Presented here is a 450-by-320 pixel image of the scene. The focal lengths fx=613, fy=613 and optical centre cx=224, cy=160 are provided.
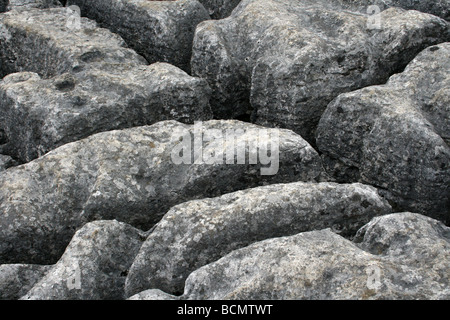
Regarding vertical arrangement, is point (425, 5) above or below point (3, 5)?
above

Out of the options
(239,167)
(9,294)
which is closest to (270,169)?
(239,167)

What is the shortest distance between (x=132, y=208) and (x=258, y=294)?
2.03 m

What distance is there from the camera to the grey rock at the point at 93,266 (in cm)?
531

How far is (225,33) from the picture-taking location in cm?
858

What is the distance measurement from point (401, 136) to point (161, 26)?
4.24 metres

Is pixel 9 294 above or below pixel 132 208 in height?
below

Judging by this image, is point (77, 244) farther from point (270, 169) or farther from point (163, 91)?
point (163, 91)

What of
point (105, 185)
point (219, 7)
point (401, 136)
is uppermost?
point (219, 7)

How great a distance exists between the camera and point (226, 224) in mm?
5367

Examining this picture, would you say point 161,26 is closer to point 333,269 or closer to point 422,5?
point 422,5

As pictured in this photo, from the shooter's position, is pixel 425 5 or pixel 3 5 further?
pixel 3 5

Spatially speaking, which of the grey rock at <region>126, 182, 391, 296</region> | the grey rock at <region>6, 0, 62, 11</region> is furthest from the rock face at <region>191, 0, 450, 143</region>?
the grey rock at <region>6, 0, 62, 11</region>

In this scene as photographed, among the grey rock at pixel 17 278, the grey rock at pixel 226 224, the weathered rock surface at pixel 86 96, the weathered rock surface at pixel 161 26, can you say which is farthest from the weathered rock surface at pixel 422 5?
the grey rock at pixel 17 278

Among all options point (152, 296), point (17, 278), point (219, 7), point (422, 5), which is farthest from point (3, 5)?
point (152, 296)
